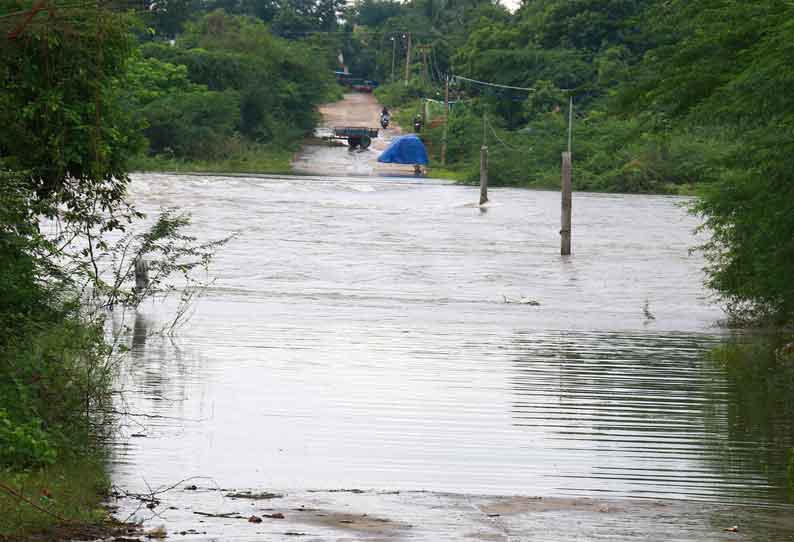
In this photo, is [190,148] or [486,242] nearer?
[486,242]

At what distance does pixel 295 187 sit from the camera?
62094mm

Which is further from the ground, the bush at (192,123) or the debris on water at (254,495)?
the bush at (192,123)

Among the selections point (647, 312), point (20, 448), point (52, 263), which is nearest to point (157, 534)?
point (20, 448)

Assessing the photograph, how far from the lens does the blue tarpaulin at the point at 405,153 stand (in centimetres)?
7619

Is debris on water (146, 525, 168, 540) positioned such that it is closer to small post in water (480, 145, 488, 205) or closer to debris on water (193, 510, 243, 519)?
debris on water (193, 510, 243, 519)

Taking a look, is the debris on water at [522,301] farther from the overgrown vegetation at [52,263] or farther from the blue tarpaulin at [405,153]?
the blue tarpaulin at [405,153]

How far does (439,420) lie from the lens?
37.0ft

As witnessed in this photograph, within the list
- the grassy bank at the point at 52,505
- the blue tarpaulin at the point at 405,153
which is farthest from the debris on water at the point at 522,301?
the blue tarpaulin at the point at 405,153

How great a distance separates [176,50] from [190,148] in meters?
9.40

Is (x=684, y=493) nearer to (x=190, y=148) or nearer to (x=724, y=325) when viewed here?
(x=724, y=325)

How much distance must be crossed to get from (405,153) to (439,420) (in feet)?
215

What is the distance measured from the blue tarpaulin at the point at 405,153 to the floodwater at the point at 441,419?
4905 cm

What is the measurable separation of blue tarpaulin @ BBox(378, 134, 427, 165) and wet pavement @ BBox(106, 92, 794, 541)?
49608 millimetres

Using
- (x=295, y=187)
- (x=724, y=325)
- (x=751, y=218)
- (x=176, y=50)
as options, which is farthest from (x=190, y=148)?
(x=751, y=218)
